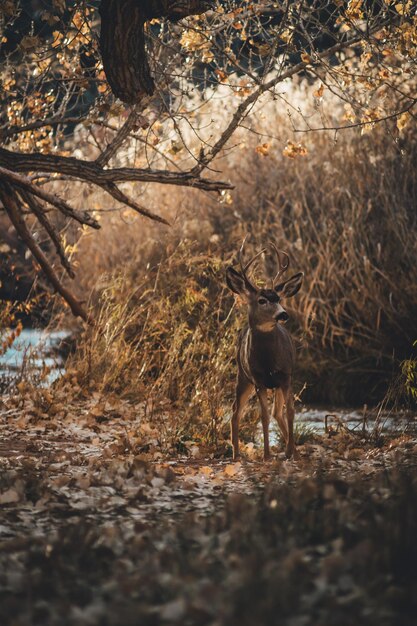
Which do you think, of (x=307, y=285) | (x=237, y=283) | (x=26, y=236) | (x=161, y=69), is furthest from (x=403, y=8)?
(x=307, y=285)

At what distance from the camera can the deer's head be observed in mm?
7688

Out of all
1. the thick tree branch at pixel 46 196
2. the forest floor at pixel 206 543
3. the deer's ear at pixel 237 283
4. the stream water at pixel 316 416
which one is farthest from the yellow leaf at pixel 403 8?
the stream water at pixel 316 416

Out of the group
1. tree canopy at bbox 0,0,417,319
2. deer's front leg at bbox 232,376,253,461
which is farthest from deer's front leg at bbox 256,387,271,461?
tree canopy at bbox 0,0,417,319

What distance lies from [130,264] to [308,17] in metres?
6.30

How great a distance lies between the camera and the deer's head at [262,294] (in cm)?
769

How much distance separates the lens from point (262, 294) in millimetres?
7738

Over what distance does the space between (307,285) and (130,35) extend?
6.20m

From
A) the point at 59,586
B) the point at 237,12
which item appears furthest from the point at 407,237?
the point at 59,586

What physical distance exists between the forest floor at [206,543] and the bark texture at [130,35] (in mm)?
3143

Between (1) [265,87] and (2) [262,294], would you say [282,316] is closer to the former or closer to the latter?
(2) [262,294]

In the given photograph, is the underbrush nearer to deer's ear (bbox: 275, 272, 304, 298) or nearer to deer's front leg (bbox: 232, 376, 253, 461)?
deer's front leg (bbox: 232, 376, 253, 461)

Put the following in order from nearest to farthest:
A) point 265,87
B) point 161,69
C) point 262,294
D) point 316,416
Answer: point 262,294 < point 265,87 < point 161,69 < point 316,416

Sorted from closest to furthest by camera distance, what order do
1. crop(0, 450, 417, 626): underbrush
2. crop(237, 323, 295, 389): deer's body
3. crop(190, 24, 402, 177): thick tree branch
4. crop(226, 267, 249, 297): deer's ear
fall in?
crop(0, 450, 417, 626): underbrush
crop(237, 323, 295, 389): deer's body
crop(226, 267, 249, 297): deer's ear
crop(190, 24, 402, 177): thick tree branch

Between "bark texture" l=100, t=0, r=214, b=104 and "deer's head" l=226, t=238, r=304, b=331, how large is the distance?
1.83 meters
